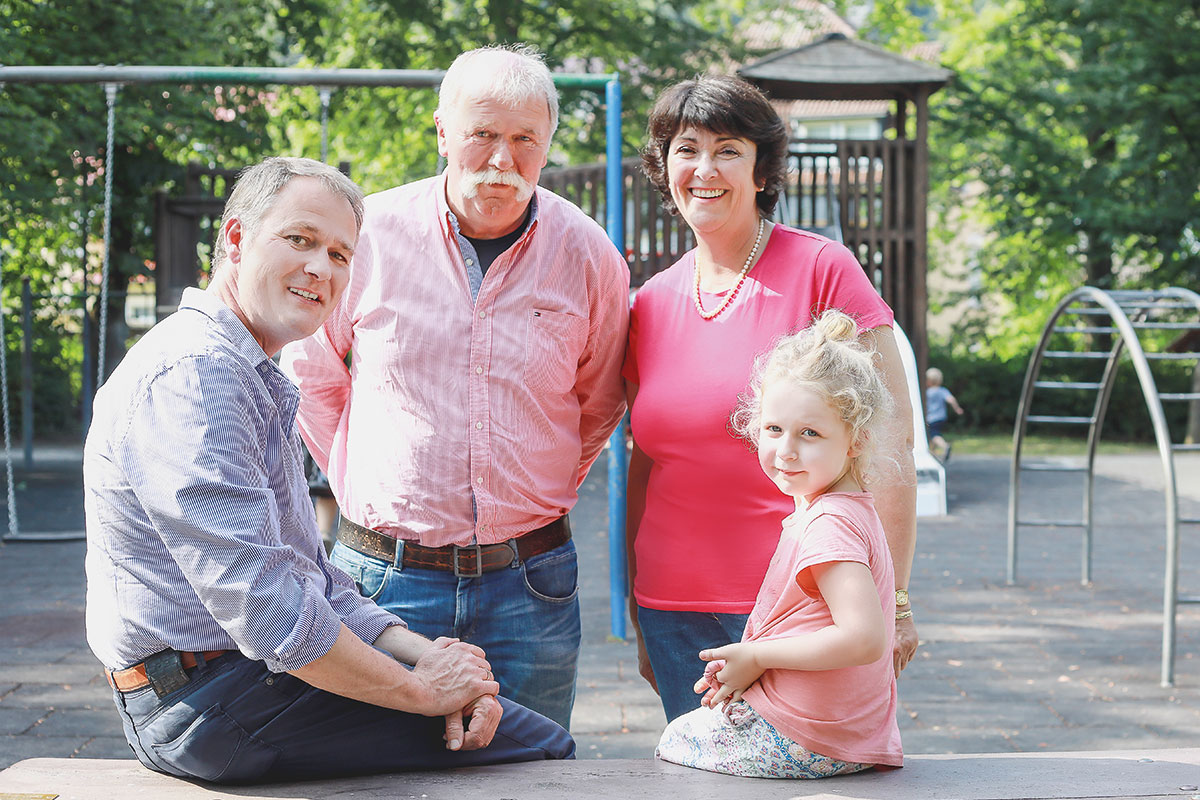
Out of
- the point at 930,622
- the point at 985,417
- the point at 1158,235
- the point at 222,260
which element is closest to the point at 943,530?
the point at 930,622

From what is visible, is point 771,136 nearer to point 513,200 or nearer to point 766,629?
point 513,200

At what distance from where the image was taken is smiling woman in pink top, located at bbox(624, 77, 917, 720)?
103 inches

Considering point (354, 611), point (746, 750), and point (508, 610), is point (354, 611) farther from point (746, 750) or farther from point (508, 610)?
point (746, 750)

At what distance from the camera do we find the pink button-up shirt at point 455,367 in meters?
2.67

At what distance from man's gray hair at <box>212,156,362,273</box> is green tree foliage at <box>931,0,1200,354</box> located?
20.1 meters

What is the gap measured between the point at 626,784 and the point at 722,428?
776 mm

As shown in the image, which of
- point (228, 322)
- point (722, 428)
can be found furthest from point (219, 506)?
point (722, 428)

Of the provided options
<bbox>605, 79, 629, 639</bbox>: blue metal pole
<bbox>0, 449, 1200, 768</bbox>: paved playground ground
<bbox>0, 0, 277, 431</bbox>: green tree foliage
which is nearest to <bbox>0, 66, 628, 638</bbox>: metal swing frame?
<bbox>605, 79, 629, 639</bbox>: blue metal pole

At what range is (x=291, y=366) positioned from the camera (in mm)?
2910

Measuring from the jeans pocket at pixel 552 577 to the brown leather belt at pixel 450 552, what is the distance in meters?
0.03

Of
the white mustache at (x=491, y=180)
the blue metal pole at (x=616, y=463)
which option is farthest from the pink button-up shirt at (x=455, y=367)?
the blue metal pole at (x=616, y=463)

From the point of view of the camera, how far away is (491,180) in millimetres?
2648

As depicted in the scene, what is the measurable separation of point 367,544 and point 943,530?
8490 mm

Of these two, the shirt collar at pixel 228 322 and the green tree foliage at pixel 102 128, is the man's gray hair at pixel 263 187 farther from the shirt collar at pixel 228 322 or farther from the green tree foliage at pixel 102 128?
the green tree foliage at pixel 102 128
